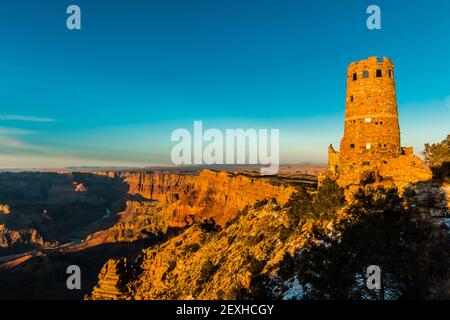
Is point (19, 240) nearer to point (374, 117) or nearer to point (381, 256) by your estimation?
point (374, 117)

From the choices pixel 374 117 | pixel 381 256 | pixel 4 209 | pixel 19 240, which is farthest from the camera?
pixel 4 209

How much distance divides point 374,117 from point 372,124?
47cm

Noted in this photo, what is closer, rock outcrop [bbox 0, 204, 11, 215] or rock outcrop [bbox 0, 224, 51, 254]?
rock outcrop [bbox 0, 224, 51, 254]

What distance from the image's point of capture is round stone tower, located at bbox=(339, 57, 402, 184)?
71.1ft

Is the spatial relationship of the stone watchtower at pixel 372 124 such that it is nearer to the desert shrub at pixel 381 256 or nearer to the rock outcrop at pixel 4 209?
the desert shrub at pixel 381 256

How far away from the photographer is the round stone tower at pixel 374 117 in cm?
2167

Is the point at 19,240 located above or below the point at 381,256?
below

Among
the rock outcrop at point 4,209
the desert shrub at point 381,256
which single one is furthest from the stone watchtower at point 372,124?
the rock outcrop at point 4,209

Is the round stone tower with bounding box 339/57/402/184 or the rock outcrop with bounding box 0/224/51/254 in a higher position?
the round stone tower with bounding box 339/57/402/184

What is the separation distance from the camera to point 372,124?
2188cm

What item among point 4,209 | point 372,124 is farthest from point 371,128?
point 4,209

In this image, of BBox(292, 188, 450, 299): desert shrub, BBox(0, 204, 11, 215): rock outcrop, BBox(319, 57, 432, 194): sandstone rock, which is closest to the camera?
BBox(292, 188, 450, 299): desert shrub

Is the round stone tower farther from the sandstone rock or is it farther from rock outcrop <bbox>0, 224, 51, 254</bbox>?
rock outcrop <bbox>0, 224, 51, 254</bbox>

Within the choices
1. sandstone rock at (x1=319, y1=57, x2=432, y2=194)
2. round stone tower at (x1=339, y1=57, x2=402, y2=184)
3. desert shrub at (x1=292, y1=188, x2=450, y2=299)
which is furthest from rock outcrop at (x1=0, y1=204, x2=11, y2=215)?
desert shrub at (x1=292, y1=188, x2=450, y2=299)
